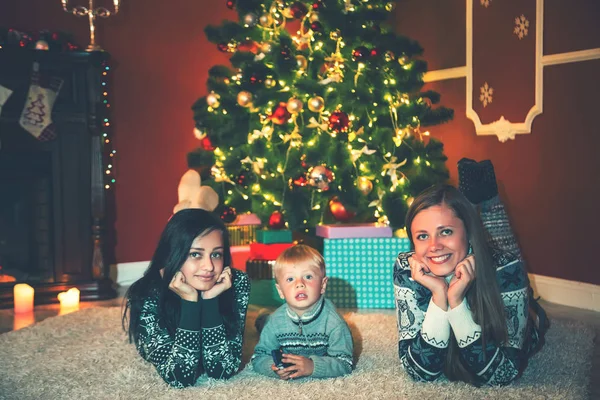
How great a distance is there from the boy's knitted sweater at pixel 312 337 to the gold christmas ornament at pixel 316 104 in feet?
5.26

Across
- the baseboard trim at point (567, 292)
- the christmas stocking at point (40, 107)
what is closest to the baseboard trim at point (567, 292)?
the baseboard trim at point (567, 292)

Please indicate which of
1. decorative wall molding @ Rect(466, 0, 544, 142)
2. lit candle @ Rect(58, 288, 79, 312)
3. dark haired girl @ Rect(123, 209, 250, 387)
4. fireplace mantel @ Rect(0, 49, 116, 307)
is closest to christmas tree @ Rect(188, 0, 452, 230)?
decorative wall molding @ Rect(466, 0, 544, 142)

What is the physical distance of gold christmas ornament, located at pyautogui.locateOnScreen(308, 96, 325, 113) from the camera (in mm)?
4172

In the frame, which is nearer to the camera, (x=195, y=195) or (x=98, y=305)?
(x=195, y=195)

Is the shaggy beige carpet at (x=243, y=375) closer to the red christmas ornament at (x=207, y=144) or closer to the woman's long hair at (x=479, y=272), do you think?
the woman's long hair at (x=479, y=272)

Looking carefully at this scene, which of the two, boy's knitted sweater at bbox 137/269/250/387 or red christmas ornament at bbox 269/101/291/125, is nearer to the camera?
boy's knitted sweater at bbox 137/269/250/387

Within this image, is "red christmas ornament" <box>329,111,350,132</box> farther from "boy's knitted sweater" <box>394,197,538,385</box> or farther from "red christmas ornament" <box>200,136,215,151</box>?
"boy's knitted sweater" <box>394,197,538,385</box>

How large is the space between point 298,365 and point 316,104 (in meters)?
1.85

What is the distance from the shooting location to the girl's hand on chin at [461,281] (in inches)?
94.6

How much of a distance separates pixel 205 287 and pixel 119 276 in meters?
2.75

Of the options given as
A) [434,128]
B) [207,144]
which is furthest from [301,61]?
[434,128]

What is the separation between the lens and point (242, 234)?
4801 mm

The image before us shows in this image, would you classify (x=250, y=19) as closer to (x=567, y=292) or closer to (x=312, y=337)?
(x=312, y=337)

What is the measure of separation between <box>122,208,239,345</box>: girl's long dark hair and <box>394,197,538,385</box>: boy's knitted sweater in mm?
646
